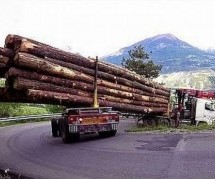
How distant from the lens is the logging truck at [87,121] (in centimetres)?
1717

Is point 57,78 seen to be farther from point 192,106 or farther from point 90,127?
point 192,106

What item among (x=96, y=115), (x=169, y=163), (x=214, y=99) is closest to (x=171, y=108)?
(x=214, y=99)

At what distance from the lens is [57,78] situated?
15516 millimetres

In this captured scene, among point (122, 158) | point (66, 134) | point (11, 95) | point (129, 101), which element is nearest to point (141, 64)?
point (129, 101)

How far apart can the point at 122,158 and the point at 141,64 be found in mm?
44683

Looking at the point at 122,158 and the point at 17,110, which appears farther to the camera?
the point at 17,110

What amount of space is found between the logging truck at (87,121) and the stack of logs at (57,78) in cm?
28

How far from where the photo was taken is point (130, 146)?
48.3ft

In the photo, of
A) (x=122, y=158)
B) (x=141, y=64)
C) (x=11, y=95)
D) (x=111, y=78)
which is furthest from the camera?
(x=141, y=64)

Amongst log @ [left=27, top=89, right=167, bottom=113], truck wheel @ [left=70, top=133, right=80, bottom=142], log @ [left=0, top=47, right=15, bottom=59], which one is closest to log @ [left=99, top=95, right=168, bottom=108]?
log @ [left=27, top=89, right=167, bottom=113]

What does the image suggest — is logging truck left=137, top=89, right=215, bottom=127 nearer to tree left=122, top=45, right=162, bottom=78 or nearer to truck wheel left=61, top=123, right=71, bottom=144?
truck wheel left=61, top=123, right=71, bottom=144

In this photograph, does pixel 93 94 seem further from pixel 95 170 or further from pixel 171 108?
pixel 171 108

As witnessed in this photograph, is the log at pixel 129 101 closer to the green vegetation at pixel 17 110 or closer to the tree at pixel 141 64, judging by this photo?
the green vegetation at pixel 17 110

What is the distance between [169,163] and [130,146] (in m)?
3.77
